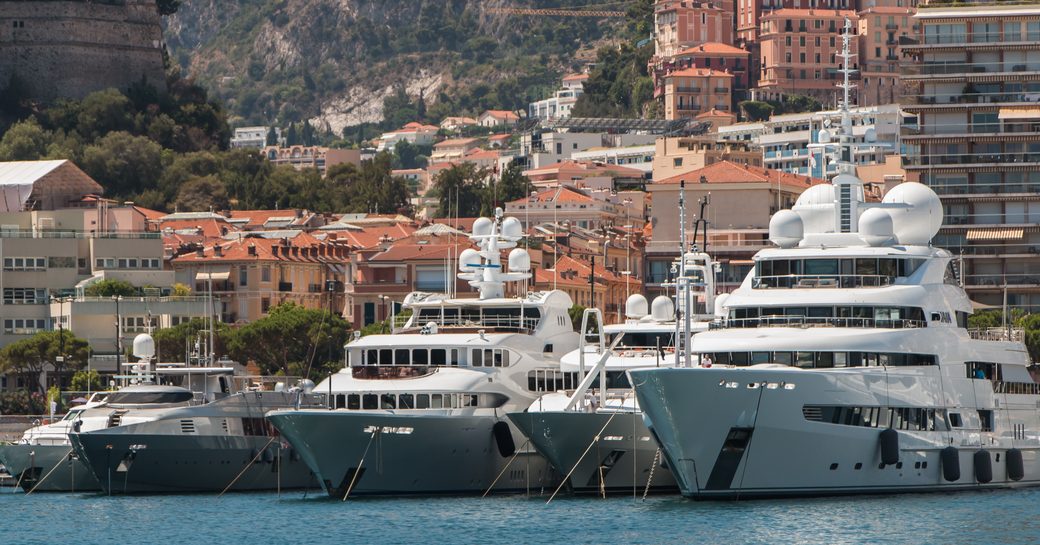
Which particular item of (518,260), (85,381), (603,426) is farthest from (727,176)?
(603,426)

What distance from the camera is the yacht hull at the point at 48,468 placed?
284ft

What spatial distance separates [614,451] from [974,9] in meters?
48.0

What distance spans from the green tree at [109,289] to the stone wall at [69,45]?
235 feet

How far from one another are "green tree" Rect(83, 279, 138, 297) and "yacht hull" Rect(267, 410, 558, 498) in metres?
49.4

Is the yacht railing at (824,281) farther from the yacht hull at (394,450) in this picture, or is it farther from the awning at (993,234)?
the awning at (993,234)

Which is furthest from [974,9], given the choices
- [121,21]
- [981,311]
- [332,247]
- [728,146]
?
[121,21]

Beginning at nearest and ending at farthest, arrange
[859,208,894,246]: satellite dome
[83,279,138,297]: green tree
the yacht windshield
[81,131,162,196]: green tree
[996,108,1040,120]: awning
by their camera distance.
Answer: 1. [859,208,894,246]: satellite dome
2. the yacht windshield
3. [996,108,1040,120]: awning
4. [83,279,138,297]: green tree
5. [81,131,162,196]: green tree

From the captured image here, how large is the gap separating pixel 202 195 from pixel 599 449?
4397 inches

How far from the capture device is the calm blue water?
206 feet

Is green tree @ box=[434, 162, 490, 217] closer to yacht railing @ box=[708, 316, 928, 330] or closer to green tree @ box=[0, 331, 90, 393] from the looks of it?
green tree @ box=[0, 331, 90, 393]

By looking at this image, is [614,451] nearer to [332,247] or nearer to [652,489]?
[652,489]

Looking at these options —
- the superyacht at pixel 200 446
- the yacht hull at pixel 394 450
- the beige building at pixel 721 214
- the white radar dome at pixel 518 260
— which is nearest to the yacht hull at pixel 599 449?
the yacht hull at pixel 394 450

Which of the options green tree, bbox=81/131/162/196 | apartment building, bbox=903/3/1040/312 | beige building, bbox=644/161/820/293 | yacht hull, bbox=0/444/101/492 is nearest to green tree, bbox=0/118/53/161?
green tree, bbox=81/131/162/196

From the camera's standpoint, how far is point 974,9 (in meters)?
114
